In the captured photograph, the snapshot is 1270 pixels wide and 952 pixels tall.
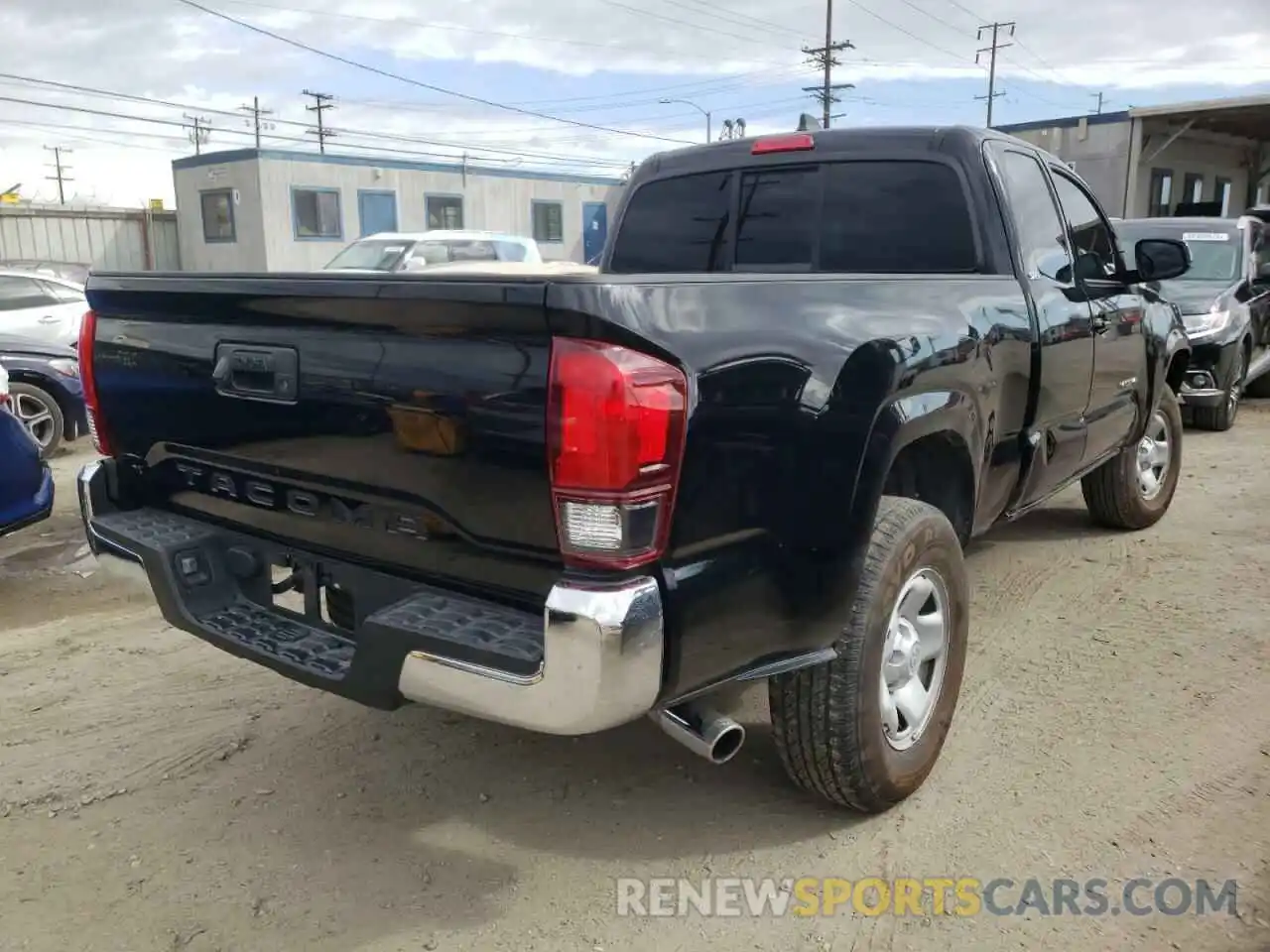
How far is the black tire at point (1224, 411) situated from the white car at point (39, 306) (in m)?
10.8

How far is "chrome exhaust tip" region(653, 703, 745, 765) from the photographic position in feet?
8.11

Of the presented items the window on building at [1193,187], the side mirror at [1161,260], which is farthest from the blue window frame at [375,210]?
the side mirror at [1161,260]

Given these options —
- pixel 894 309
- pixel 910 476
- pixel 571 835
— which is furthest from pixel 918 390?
pixel 571 835

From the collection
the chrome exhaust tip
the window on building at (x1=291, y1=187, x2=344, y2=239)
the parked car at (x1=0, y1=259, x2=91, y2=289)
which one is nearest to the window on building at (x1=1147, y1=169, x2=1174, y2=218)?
the window on building at (x1=291, y1=187, x2=344, y2=239)

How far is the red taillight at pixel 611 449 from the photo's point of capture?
2125mm

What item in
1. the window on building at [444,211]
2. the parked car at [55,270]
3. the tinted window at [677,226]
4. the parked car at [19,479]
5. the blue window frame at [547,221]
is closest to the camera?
the tinted window at [677,226]

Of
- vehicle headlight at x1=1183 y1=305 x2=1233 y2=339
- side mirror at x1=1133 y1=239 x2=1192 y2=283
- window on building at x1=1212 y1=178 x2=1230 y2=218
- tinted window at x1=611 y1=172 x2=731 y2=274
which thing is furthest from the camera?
window on building at x1=1212 y1=178 x2=1230 y2=218

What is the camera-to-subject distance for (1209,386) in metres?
9.20

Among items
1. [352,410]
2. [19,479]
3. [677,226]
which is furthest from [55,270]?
[352,410]

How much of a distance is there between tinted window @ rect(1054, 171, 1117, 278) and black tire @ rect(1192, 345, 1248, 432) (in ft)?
17.3

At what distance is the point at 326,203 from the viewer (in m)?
26.3

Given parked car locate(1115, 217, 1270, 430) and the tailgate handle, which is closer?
the tailgate handle

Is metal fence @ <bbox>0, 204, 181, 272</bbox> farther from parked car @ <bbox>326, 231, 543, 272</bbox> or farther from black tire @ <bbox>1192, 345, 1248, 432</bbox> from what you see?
black tire @ <bbox>1192, 345, 1248, 432</bbox>

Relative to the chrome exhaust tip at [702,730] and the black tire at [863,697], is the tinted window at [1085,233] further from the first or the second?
the chrome exhaust tip at [702,730]
